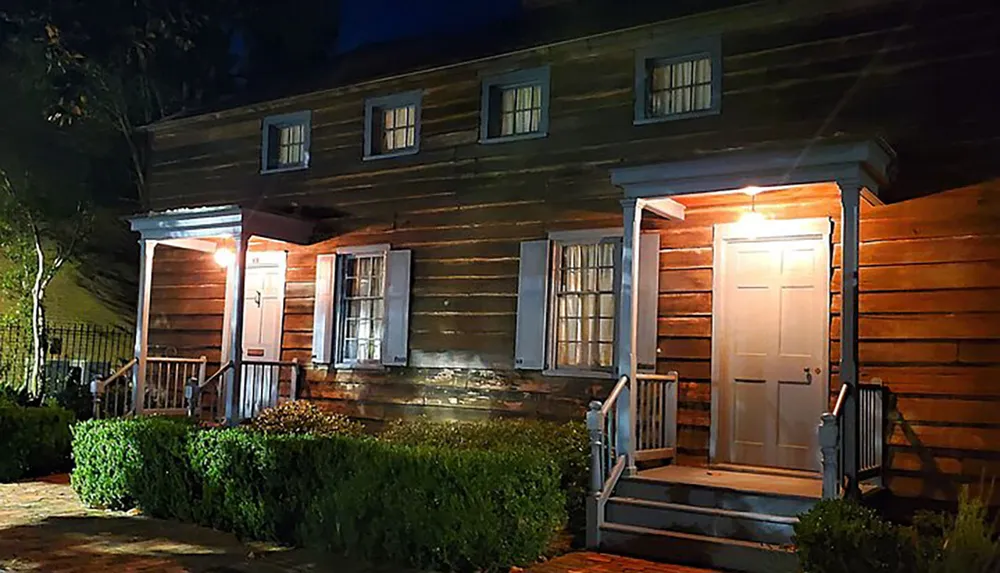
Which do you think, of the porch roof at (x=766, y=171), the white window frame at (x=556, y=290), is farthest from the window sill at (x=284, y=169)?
the porch roof at (x=766, y=171)

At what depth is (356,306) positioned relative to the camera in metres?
12.9

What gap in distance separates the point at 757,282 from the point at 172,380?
943cm

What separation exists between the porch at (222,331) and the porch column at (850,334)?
24.8ft

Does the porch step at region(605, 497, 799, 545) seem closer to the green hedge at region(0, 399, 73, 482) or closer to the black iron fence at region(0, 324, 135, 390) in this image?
the green hedge at region(0, 399, 73, 482)

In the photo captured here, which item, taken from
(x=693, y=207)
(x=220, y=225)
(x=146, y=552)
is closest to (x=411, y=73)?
(x=220, y=225)

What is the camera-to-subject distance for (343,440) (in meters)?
8.45

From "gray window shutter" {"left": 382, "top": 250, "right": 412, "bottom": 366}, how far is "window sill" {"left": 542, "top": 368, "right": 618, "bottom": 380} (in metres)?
2.23

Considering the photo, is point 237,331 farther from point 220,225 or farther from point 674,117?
point 674,117

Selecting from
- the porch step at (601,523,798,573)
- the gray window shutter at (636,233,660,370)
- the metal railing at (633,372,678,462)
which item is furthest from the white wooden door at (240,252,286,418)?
the porch step at (601,523,798,573)

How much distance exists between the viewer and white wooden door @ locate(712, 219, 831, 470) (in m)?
9.16

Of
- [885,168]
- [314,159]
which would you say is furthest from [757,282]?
[314,159]

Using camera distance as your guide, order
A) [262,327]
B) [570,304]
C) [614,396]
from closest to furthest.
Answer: [614,396], [570,304], [262,327]

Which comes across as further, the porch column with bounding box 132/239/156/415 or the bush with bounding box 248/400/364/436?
the porch column with bounding box 132/239/156/415

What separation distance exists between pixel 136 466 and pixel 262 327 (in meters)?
4.05
